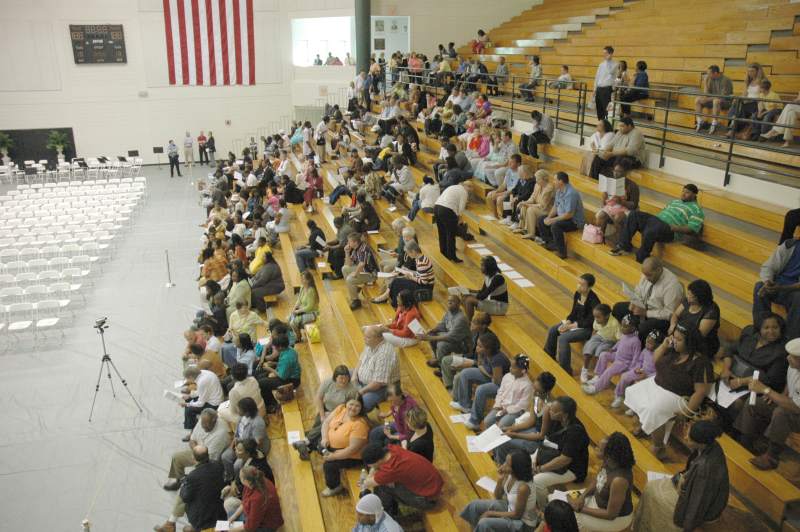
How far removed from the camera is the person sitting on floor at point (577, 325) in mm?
6914

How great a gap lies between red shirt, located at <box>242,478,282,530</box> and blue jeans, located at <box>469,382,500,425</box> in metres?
2.07

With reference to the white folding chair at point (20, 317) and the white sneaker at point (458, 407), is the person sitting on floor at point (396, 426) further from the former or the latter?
the white folding chair at point (20, 317)

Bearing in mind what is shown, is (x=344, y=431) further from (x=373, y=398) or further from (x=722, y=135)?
(x=722, y=135)

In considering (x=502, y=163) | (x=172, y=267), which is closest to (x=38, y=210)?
(x=172, y=267)

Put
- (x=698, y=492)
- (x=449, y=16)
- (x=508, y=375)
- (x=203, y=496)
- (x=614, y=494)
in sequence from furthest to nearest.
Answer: (x=449, y=16) → (x=203, y=496) → (x=508, y=375) → (x=614, y=494) → (x=698, y=492)

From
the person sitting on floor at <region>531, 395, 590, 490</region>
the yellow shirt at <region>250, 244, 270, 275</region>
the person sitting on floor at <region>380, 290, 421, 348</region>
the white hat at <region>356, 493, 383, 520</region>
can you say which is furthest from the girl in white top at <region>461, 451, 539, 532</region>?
the yellow shirt at <region>250, 244, 270, 275</region>

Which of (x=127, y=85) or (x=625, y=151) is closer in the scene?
(x=625, y=151)

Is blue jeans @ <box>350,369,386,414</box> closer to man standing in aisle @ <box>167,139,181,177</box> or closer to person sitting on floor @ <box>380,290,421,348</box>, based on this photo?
person sitting on floor @ <box>380,290,421,348</box>

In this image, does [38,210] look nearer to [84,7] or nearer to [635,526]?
[84,7]

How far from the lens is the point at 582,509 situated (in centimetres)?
488

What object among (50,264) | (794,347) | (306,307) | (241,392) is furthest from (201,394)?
(50,264)

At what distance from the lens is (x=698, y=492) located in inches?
175

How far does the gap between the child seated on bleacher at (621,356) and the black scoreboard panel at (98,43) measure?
87.0 feet

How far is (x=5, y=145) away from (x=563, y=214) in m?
26.0
